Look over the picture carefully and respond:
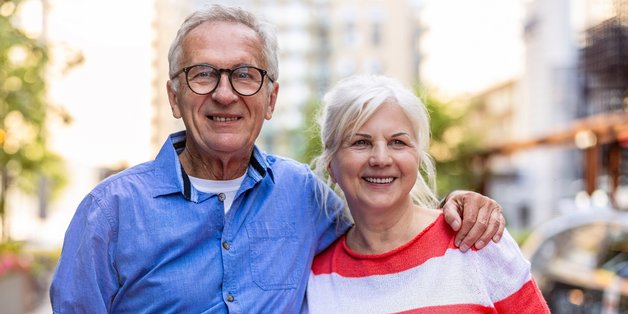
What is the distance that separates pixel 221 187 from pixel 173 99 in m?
0.34

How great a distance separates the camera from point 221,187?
271 cm

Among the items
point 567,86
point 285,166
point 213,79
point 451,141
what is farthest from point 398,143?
point 451,141

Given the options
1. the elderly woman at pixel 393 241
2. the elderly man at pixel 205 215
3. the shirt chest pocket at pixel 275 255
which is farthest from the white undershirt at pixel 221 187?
the elderly woman at pixel 393 241

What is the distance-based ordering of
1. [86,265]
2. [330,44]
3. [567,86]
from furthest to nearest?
[330,44] < [567,86] < [86,265]

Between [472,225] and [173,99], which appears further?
[173,99]

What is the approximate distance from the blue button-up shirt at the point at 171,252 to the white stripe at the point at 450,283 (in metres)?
0.28

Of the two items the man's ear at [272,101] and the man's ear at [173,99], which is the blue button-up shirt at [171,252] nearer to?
the man's ear at [173,99]

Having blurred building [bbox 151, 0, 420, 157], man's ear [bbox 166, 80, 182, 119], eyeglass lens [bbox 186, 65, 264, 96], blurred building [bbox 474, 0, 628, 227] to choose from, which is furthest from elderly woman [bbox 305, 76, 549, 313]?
blurred building [bbox 151, 0, 420, 157]

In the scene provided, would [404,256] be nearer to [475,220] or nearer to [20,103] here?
[475,220]

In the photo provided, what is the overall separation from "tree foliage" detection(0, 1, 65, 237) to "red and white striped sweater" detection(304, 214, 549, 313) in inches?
149

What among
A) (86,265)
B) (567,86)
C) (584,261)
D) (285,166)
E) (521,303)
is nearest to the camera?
(86,265)

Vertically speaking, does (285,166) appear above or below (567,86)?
above

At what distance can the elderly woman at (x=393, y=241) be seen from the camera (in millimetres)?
2561

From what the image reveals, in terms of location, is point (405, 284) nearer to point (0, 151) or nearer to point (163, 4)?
point (0, 151)
